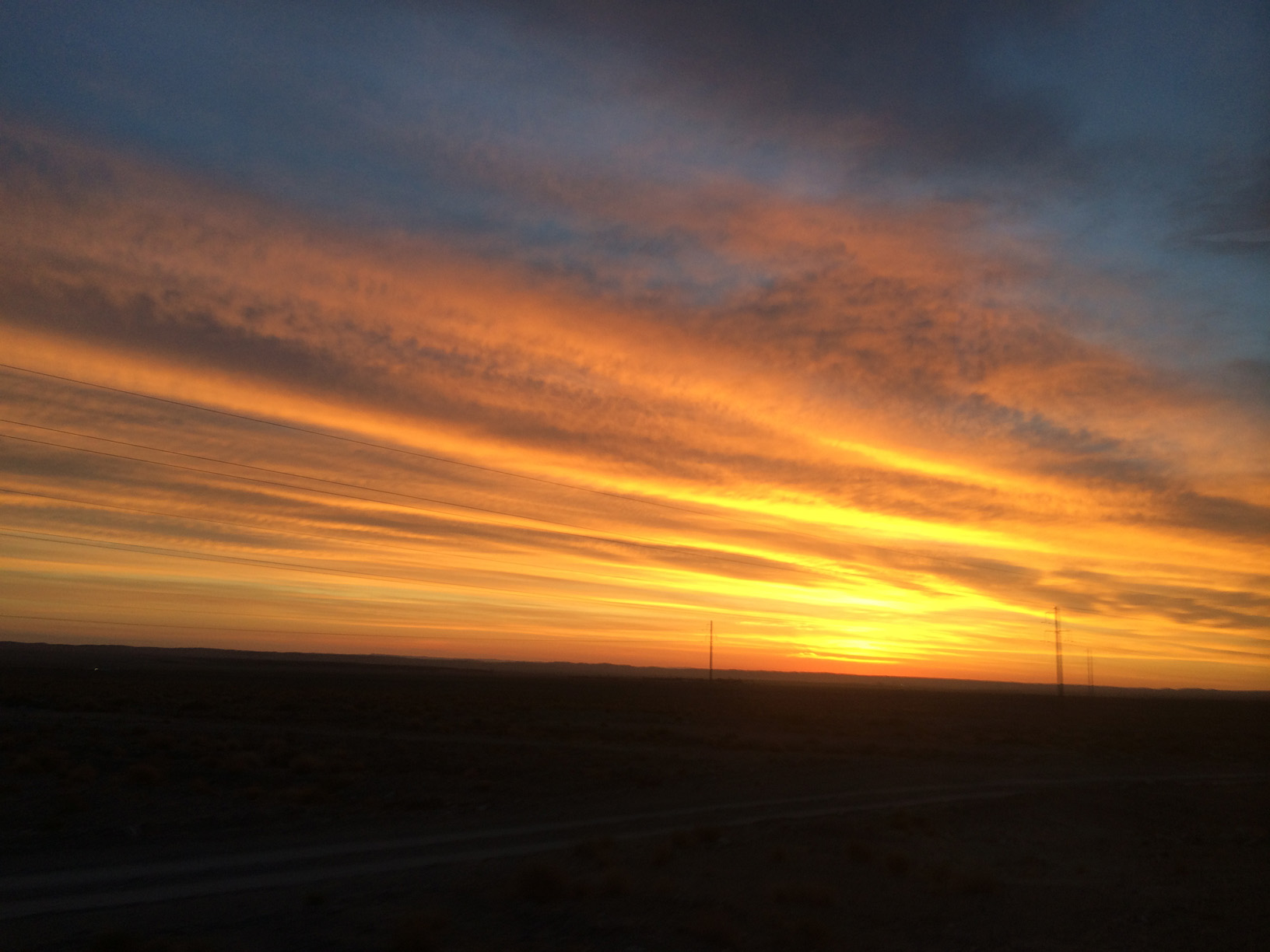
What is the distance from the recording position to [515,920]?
12.7m

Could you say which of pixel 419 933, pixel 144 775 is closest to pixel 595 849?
pixel 419 933

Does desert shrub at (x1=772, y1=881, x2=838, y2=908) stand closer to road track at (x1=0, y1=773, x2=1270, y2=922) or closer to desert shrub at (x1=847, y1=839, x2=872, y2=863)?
desert shrub at (x1=847, y1=839, x2=872, y2=863)

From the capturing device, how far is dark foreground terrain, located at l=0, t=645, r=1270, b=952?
12.5m

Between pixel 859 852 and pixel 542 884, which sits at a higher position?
pixel 542 884

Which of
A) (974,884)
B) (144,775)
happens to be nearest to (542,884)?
(974,884)

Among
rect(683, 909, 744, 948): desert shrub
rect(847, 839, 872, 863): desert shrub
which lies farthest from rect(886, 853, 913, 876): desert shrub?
rect(683, 909, 744, 948): desert shrub

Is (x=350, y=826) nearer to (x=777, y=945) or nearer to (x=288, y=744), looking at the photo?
(x=777, y=945)

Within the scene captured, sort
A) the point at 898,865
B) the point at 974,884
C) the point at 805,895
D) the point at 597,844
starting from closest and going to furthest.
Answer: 1. the point at 805,895
2. the point at 974,884
3. the point at 898,865
4. the point at 597,844

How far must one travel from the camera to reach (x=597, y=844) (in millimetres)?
17375

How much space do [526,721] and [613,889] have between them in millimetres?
37354

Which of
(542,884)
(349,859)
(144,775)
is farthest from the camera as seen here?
(144,775)

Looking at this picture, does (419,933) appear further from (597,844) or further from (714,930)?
(597,844)

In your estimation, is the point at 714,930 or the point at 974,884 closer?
the point at 714,930

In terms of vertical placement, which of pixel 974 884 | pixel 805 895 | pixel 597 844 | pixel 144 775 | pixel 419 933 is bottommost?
pixel 974 884
